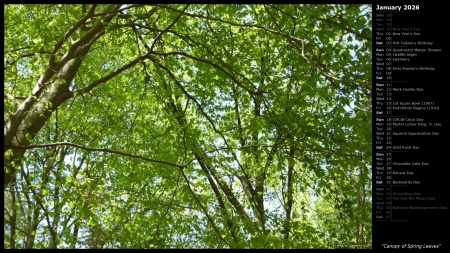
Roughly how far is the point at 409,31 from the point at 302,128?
221 centimetres

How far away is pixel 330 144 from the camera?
6.39 meters

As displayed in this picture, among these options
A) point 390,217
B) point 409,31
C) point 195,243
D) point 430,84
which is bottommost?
point 195,243

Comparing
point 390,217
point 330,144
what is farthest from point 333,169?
point 390,217

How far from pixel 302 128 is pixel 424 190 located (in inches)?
84.0

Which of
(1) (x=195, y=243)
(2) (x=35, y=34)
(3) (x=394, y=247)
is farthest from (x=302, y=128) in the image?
(1) (x=195, y=243)

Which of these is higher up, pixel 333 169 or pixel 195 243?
pixel 333 169

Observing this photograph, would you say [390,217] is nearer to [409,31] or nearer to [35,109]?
[409,31]

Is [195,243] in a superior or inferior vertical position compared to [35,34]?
inferior

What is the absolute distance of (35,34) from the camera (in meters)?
8.00
